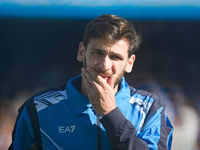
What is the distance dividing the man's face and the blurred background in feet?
6.87

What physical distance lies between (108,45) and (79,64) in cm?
274

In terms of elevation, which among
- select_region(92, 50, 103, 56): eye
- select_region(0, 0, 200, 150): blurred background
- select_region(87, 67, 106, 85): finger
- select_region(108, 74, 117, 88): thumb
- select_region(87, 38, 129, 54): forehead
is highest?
select_region(87, 38, 129, 54): forehead

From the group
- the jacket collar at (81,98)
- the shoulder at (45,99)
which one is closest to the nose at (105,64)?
the jacket collar at (81,98)

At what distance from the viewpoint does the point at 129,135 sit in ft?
4.71

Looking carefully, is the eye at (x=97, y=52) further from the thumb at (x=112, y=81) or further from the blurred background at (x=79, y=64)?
the blurred background at (x=79, y=64)

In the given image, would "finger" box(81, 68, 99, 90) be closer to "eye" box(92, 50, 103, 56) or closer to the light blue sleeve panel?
"eye" box(92, 50, 103, 56)

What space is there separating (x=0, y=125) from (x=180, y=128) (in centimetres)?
245

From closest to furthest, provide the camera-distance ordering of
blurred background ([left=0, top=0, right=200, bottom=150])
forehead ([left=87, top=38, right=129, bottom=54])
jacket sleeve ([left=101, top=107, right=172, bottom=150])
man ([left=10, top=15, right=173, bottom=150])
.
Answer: jacket sleeve ([left=101, top=107, right=172, bottom=150]) < man ([left=10, top=15, right=173, bottom=150]) < forehead ([left=87, top=38, right=129, bottom=54]) < blurred background ([left=0, top=0, right=200, bottom=150])

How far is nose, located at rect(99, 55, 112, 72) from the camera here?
1636 mm

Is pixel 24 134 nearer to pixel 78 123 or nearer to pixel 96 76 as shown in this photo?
pixel 78 123

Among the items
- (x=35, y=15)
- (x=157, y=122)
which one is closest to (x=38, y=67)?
(x=35, y=15)

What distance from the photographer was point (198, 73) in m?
4.21

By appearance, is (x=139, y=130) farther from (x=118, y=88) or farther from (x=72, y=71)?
(x=72, y=71)

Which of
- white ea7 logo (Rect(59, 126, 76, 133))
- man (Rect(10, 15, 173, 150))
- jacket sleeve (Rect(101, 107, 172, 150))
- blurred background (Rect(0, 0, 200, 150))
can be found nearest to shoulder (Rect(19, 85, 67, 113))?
man (Rect(10, 15, 173, 150))
